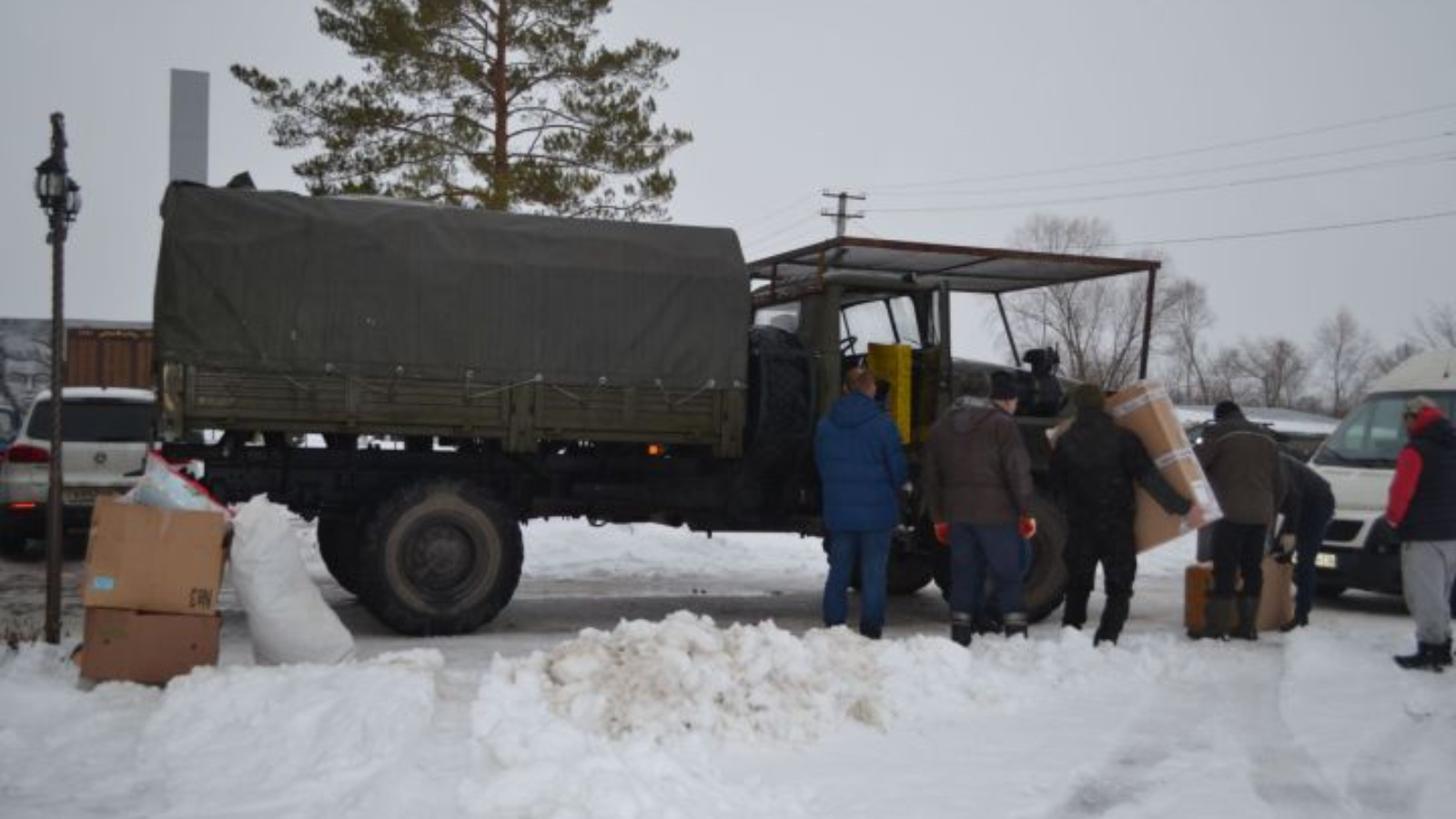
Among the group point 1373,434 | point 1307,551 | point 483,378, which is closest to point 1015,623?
point 1307,551

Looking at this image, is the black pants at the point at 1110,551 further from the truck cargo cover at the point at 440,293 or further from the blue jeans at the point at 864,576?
the truck cargo cover at the point at 440,293

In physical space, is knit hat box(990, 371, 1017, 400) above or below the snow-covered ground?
above

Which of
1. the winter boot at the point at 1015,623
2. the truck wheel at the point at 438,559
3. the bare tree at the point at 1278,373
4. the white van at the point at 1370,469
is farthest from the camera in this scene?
the bare tree at the point at 1278,373

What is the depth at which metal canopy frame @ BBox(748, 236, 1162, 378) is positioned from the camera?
33.5 feet

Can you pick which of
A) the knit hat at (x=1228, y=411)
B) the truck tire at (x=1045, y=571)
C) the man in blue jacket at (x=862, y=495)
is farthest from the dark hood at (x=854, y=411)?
the knit hat at (x=1228, y=411)

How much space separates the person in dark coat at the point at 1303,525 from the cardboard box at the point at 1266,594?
0.27 ft

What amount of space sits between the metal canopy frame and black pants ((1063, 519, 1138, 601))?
206cm

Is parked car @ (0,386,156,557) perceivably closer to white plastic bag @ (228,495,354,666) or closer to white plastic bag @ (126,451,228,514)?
white plastic bag @ (126,451,228,514)

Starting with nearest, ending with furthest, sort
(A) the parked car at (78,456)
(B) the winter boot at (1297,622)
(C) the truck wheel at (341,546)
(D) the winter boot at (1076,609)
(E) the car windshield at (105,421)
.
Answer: (D) the winter boot at (1076,609) < (C) the truck wheel at (341,546) < (B) the winter boot at (1297,622) < (A) the parked car at (78,456) < (E) the car windshield at (105,421)

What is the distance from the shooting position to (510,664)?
6406mm

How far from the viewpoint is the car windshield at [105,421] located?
43.3 feet

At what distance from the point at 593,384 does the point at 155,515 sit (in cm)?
319

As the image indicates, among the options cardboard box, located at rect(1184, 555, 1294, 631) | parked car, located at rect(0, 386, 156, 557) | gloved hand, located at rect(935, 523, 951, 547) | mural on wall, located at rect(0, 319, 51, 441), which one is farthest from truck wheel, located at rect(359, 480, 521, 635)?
mural on wall, located at rect(0, 319, 51, 441)

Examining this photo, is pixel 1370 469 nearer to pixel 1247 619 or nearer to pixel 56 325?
pixel 1247 619
